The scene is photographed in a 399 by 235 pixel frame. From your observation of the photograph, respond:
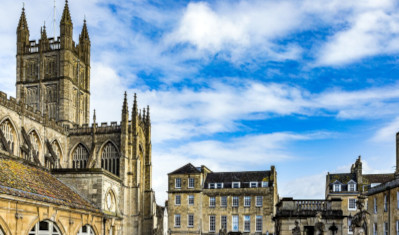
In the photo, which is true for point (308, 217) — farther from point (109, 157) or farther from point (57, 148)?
point (57, 148)

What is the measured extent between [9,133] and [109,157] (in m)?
15.2

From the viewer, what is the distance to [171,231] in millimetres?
65062

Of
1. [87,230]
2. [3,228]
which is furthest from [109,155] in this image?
[3,228]

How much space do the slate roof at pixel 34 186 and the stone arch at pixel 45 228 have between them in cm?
99

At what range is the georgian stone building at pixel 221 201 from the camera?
63.7 m

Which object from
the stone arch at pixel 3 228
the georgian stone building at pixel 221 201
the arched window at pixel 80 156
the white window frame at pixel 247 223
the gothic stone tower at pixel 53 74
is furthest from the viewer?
the gothic stone tower at pixel 53 74

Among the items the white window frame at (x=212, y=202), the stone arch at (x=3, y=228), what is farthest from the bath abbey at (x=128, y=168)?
the stone arch at (x=3, y=228)

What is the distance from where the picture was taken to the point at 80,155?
65688 mm

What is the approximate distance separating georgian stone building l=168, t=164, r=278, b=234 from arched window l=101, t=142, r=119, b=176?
790cm

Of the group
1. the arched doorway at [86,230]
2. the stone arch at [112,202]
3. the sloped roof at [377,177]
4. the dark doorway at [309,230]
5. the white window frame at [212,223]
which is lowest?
the white window frame at [212,223]

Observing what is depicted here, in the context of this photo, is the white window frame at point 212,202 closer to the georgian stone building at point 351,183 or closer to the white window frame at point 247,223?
the white window frame at point 247,223

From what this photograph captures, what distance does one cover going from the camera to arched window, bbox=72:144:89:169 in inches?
2571

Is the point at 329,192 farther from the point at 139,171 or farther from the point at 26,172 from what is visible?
the point at 26,172

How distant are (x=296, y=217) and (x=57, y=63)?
5310 centimetres
